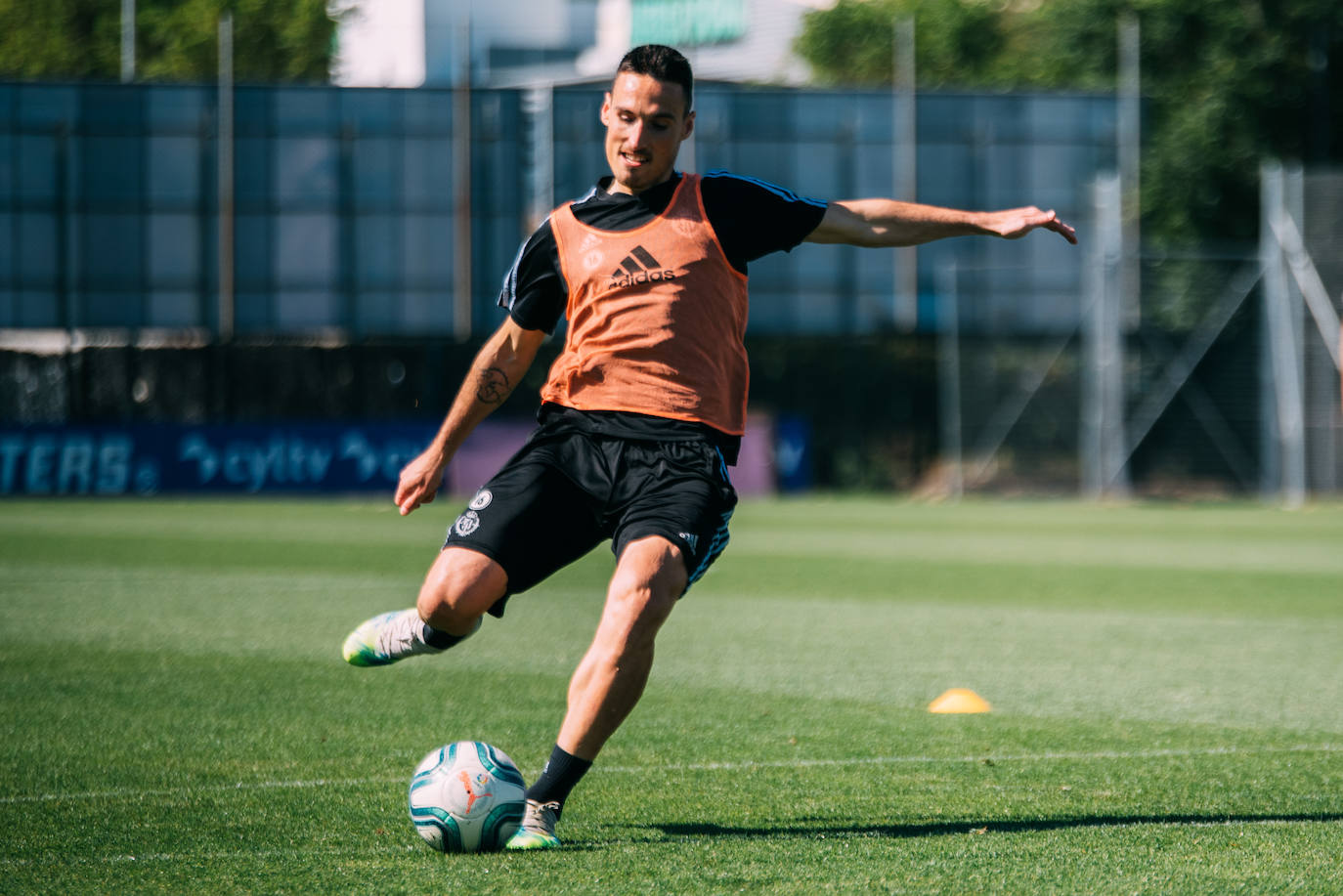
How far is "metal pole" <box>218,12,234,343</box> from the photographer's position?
4103 cm

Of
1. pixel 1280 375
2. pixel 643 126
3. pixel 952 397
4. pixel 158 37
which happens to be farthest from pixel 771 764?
pixel 158 37

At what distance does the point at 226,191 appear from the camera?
41.5m

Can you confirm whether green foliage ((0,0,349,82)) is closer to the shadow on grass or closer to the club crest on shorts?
the club crest on shorts

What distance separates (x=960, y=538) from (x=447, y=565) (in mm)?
16244

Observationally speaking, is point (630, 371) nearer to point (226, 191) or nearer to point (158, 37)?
point (226, 191)

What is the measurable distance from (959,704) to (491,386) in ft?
9.44

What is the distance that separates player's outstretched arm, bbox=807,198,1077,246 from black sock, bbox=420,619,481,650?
1.56 metres

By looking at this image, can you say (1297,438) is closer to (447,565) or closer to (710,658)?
(710,658)

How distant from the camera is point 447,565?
4.81 meters

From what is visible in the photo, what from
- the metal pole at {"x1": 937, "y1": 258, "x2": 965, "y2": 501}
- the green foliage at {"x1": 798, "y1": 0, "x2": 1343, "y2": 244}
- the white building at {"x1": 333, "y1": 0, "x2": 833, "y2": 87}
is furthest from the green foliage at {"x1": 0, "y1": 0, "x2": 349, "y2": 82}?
the metal pole at {"x1": 937, "y1": 258, "x2": 965, "y2": 501}

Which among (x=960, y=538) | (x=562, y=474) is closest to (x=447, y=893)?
(x=562, y=474)

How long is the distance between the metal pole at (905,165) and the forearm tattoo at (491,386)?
1531 inches

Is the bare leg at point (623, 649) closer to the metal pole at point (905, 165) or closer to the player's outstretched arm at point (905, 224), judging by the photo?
the player's outstretched arm at point (905, 224)

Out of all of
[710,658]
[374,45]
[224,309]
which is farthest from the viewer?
[374,45]
